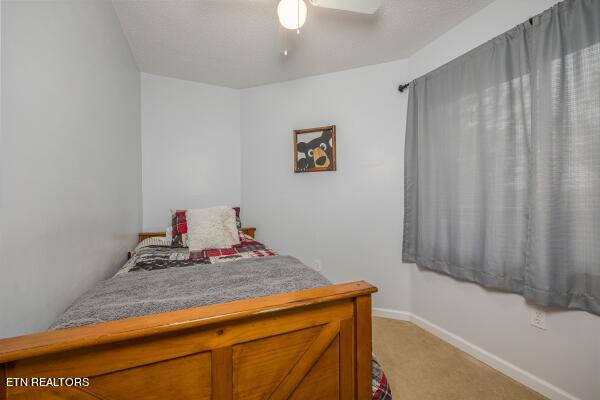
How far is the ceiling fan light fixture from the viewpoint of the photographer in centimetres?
139

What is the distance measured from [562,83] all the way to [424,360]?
5.96ft

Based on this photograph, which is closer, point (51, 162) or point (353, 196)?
point (51, 162)

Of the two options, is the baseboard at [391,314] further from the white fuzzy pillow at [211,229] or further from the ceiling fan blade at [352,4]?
the ceiling fan blade at [352,4]

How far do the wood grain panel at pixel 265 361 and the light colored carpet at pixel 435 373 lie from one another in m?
1.06

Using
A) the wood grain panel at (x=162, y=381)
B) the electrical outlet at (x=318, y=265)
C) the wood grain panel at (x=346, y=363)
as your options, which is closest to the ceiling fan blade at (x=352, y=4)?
the wood grain panel at (x=346, y=363)

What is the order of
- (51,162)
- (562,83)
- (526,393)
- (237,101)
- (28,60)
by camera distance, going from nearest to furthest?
(28,60)
(51,162)
(562,83)
(526,393)
(237,101)

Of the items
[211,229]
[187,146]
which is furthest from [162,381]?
[187,146]

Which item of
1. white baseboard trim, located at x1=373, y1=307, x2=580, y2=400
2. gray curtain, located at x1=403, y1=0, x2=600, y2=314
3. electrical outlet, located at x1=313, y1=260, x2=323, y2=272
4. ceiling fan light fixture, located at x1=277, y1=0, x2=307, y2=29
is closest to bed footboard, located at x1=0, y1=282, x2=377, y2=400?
gray curtain, located at x1=403, y1=0, x2=600, y2=314

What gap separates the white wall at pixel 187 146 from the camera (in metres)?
2.69

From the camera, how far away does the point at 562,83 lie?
132 cm

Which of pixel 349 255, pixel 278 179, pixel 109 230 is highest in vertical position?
pixel 278 179

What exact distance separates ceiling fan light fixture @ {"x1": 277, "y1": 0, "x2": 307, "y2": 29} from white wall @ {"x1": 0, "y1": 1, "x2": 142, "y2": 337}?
3.23ft

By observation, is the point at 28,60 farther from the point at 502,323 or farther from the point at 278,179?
the point at 502,323

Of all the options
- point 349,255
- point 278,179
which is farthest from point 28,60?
point 349,255
